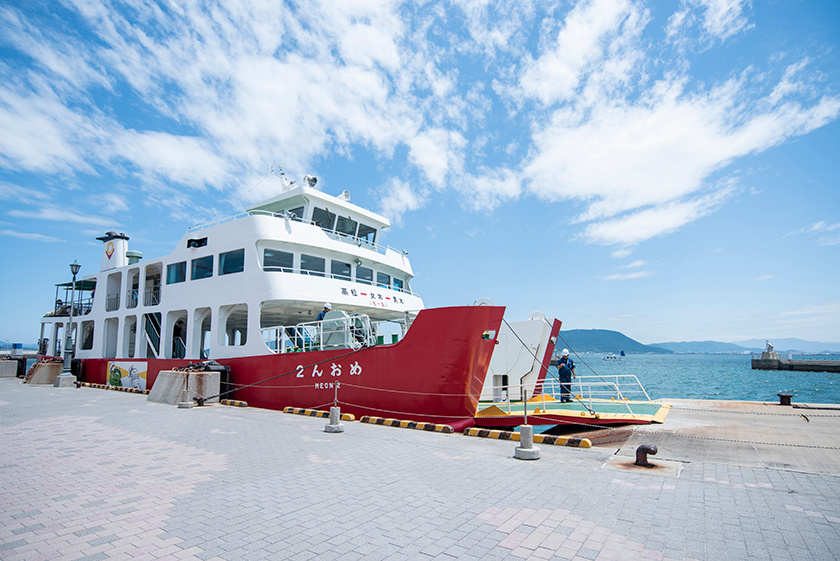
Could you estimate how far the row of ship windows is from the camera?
1303 cm

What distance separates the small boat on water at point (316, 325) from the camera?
901cm

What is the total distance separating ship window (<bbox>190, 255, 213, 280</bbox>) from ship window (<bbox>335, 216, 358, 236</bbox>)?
4.17 metres

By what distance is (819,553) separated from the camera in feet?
10.6

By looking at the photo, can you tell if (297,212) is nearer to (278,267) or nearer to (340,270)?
(340,270)

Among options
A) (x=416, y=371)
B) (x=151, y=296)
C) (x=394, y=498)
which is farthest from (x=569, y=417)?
(x=151, y=296)

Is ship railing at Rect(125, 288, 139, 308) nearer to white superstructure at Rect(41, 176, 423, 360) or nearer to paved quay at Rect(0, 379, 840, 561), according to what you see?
white superstructure at Rect(41, 176, 423, 360)

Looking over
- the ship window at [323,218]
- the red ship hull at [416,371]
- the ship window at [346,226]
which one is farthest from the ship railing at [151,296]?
the red ship hull at [416,371]

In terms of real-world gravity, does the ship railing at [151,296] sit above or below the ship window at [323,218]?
below

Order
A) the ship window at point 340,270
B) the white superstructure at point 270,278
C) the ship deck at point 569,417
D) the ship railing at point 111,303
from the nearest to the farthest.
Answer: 1. the ship deck at point 569,417
2. the white superstructure at point 270,278
3. the ship window at point 340,270
4. the ship railing at point 111,303

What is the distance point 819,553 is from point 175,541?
4.76m

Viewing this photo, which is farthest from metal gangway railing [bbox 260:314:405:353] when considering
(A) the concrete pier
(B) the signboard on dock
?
(A) the concrete pier

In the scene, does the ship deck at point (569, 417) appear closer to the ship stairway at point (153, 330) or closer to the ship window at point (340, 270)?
the ship window at point (340, 270)

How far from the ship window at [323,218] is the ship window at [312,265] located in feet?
5.10

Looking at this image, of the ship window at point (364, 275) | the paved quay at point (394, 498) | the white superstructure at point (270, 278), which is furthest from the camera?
the ship window at point (364, 275)
